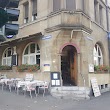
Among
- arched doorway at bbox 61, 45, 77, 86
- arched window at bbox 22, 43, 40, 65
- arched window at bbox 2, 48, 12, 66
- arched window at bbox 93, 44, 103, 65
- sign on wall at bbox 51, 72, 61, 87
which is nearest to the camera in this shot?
sign on wall at bbox 51, 72, 61, 87

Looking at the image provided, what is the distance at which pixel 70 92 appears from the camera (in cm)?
1169

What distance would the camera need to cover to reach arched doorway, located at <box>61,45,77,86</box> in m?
13.3

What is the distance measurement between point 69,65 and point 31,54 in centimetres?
310

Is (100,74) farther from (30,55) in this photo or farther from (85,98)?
(30,55)

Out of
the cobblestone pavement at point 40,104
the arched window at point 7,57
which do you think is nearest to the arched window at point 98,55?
the cobblestone pavement at point 40,104

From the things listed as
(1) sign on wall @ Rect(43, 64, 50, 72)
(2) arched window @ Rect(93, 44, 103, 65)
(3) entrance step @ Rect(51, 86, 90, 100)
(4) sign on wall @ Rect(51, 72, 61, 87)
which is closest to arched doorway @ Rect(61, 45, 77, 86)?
(3) entrance step @ Rect(51, 86, 90, 100)

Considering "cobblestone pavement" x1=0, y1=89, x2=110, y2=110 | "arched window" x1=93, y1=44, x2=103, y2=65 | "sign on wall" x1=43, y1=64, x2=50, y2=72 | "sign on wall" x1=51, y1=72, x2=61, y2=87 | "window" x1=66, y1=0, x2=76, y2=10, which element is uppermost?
"window" x1=66, y1=0, x2=76, y2=10

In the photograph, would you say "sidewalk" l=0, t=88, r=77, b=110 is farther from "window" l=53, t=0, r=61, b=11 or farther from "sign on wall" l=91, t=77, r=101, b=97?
"window" l=53, t=0, r=61, b=11

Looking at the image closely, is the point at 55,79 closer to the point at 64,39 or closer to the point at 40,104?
the point at 64,39

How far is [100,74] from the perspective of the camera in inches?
564

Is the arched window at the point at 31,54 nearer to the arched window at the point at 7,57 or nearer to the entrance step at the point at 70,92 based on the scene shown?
the arched window at the point at 7,57

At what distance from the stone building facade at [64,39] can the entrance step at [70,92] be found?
0.51 m

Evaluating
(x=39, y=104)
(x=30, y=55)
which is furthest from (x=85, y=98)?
(x=30, y=55)

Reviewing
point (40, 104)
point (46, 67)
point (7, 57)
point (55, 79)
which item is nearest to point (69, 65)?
point (46, 67)
